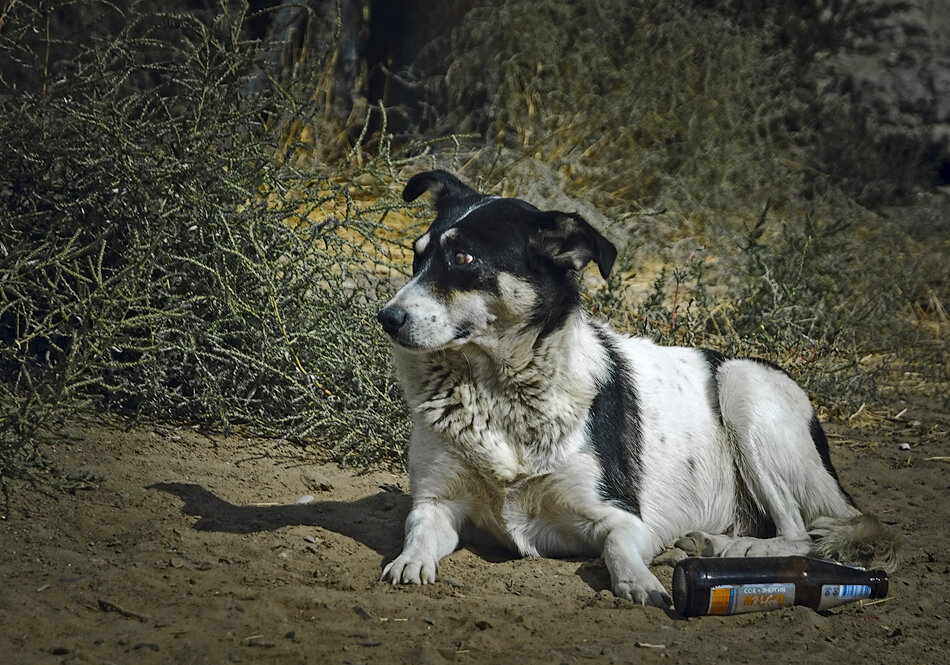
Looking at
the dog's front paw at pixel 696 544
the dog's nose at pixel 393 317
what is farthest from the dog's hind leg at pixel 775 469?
the dog's nose at pixel 393 317

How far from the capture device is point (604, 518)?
147 inches

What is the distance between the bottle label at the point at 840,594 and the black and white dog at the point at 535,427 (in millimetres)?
386

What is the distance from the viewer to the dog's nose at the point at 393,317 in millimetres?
3525

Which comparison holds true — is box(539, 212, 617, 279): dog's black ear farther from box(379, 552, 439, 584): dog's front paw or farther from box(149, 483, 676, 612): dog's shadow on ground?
box(379, 552, 439, 584): dog's front paw

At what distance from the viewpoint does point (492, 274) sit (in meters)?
3.73

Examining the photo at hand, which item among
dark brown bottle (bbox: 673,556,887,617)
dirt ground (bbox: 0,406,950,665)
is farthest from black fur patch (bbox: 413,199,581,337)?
dark brown bottle (bbox: 673,556,887,617)

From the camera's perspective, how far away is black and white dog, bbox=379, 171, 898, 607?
3682 millimetres

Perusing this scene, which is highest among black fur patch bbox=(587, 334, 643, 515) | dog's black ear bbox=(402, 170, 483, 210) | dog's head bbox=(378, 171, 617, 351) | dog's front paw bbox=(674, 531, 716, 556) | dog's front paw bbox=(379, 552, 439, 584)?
dog's black ear bbox=(402, 170, 483, 210)

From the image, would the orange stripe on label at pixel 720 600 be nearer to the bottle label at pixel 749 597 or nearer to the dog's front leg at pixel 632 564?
the bottle label at pixel 749 597

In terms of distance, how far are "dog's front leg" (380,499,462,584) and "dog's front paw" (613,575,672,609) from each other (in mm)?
638

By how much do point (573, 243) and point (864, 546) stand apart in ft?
5.26

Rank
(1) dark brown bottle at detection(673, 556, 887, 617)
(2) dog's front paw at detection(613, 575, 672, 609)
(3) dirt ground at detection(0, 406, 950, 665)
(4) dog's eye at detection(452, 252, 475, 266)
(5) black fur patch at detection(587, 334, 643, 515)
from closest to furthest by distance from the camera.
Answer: (3) dirt ground at detection(0, 406, 950, 665) < (1) dark brown bottle at detection(673, 556, 887, 617) < (2) dog's front paw at detection(613, 575, 672, 609) < (4) dog's eye at detection(452, 252, 475, 266) < (5) black fur patch at detection(587, 334, 643, 515)

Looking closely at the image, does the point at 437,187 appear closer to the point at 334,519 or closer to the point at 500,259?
the point at 500,259

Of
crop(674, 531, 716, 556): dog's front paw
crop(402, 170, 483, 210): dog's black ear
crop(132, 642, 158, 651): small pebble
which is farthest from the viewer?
crop(402, 170, 483, 210): dog's black ear
